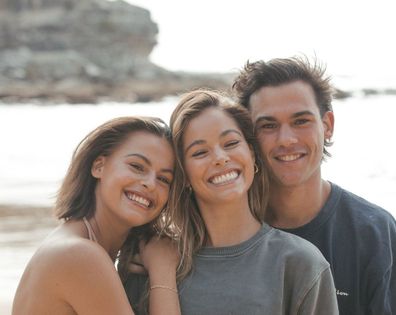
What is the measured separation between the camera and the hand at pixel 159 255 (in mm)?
3336

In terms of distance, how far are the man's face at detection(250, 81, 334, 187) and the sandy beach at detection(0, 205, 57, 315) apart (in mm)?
2475

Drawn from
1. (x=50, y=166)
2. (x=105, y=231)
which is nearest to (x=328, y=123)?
(x=105, y=231)

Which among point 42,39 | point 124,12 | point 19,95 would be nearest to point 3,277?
point 19,95

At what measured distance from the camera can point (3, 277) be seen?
593 cm

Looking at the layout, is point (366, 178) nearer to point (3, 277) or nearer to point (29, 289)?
point (3, 277)

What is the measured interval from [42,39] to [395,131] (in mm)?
43698

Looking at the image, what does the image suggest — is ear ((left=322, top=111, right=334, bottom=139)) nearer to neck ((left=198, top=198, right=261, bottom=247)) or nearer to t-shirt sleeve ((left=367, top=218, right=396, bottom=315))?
t-shirt sleeve ((left=367, top=218, right=396, bottom=315))

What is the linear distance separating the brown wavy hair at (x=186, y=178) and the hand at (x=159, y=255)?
0.06 m

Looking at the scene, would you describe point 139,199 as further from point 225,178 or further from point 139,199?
point 225,178

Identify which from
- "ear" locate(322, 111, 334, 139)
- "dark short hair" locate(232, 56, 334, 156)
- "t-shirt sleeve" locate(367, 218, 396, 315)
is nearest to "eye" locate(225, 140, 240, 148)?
"dark short hair" locate(232, 56, 334, 156)

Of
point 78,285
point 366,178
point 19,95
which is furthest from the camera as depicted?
point 19,95

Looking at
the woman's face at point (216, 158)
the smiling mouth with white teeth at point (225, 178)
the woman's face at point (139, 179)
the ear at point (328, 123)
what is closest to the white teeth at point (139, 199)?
the woman's face at point (139, 179)

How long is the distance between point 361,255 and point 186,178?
35.8 inches

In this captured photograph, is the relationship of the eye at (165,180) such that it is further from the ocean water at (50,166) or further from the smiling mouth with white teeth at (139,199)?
the ocean water at (50,166)
